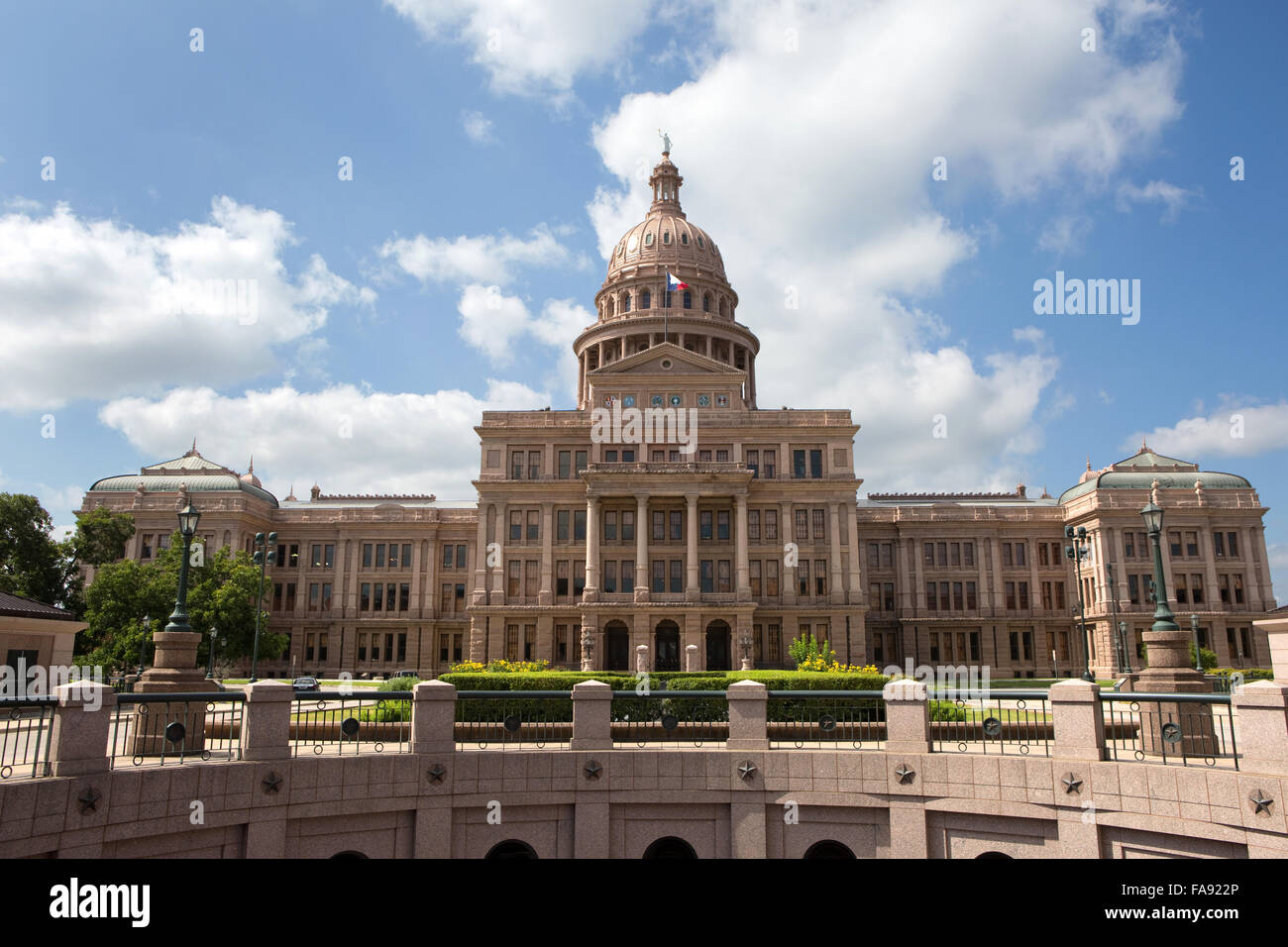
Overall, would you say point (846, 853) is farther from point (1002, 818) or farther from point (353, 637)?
point (353, 637)

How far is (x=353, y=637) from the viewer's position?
7706cm

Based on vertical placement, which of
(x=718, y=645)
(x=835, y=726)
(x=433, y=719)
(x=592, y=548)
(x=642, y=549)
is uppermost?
(x=592, y=548)

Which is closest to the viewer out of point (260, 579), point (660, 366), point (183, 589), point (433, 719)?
point (433, 719)

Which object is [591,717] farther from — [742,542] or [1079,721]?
[742,542]

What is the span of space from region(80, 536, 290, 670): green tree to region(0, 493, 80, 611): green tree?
9.12 ft

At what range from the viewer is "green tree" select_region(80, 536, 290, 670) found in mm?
52500

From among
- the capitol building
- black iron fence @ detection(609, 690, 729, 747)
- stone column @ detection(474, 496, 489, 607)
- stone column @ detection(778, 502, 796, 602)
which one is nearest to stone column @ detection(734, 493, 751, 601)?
the capitol building

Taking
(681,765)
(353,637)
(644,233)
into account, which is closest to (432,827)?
(681,765)

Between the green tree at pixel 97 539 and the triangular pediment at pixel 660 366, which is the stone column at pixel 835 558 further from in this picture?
the green tree at pixel 97 539

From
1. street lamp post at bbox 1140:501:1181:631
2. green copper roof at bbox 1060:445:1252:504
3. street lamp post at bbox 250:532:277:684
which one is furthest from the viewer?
green copper roof at bbox 1060:445:1252:504

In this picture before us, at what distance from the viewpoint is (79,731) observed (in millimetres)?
12391

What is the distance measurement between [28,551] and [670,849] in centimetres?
5471

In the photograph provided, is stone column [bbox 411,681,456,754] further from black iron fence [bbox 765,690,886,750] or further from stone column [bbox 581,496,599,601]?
stone column [bbox 581,496,599,601]

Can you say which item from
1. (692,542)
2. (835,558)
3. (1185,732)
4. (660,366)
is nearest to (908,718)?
(1185,732)
